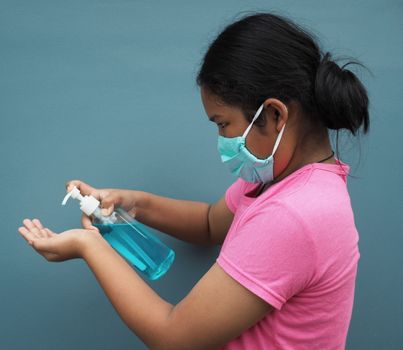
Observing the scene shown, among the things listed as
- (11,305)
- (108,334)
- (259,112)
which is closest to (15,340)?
(11,305)

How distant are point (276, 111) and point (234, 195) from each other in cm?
26

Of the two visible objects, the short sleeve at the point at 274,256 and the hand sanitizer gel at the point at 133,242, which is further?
the hand sanitizer gel at the point at 133,242

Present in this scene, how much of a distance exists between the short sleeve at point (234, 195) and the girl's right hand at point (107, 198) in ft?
0.59

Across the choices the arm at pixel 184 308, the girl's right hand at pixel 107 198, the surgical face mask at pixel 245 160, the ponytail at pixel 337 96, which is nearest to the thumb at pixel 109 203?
the girl's right hand at pixel 107 198

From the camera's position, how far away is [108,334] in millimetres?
1018

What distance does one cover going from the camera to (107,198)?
0.86 metres

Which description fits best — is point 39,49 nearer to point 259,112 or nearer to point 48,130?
point 48,130

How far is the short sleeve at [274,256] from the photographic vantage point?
0.63m

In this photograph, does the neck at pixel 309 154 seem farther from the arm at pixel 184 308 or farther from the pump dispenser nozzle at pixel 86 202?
the pump dispenser nozzle at pixel 86 202

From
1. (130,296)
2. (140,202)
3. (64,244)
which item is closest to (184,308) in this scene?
(130,296)

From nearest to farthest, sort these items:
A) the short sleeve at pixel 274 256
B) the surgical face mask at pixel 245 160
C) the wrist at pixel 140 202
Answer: the short sleeve at pixel 274 256, the surgical face mask at pixel 245 160, the wrist at pixel 140 202

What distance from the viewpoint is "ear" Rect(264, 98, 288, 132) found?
68cm

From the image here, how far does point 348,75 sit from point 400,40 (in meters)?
0.48

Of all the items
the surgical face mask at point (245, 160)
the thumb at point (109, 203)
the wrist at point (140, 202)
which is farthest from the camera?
the wrist at point (140, 202)
